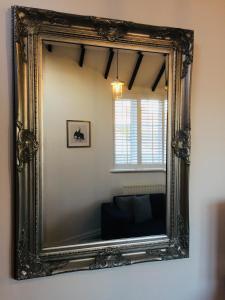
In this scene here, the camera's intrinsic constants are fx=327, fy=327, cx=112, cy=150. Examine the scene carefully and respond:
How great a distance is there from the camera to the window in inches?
69.7

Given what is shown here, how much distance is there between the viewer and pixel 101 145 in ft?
5.70

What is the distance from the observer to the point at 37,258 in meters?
1.60

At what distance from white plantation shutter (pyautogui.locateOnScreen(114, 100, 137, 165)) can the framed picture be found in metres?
0.16

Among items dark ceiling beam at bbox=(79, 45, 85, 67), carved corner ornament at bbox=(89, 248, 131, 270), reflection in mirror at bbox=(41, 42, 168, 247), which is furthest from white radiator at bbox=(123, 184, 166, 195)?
dark ceiling beam at bbox=(79, 45, 85, 67)

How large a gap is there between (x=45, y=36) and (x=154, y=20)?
2.10 ft

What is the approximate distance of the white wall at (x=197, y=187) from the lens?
1741 mm

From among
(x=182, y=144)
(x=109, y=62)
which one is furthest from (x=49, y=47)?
(x=182, y=144)

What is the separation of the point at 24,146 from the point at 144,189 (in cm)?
69

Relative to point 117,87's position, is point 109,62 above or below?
above

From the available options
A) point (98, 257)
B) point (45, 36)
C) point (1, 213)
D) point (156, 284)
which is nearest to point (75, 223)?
point (98, 257)

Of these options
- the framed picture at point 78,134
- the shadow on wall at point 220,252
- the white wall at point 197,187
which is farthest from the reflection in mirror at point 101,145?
the shadow on wall at point 220,252

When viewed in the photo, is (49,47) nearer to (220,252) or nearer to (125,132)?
(125,132)

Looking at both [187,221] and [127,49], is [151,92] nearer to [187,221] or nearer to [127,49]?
[127,49]

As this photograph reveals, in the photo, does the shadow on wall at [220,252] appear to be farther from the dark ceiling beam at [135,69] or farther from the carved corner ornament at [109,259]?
the dark ceiling beam at [135,69]
